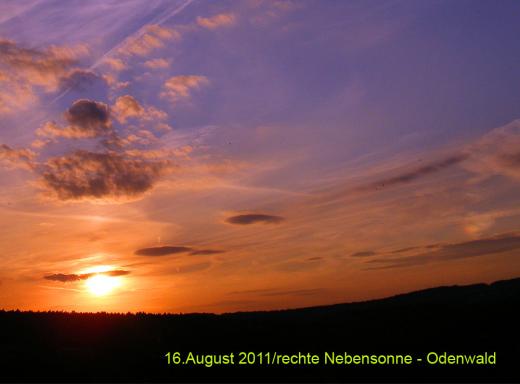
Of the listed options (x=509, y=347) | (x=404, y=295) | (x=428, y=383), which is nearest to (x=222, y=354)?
(x=428, y=383)

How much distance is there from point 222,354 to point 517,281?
51.2m

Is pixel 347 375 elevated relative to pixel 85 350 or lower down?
lower down

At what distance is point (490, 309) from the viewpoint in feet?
139

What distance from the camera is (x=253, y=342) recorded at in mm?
32188

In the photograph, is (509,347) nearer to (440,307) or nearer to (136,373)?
(440,307)

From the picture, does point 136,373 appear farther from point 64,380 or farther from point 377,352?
point 377,352

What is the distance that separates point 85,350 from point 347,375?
47.4 feet

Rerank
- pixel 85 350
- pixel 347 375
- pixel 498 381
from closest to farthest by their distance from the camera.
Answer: pixel 498 381
pixel 347 375
pixel 85 350

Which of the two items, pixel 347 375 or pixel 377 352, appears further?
pixel 377 352

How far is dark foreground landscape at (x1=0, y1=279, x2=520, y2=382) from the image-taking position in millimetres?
25562

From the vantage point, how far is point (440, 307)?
45250 millimetres

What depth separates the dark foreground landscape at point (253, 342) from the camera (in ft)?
83.9

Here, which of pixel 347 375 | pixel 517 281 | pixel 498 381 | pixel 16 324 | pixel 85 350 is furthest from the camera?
pixel 517 281

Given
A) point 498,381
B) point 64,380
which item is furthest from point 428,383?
point 64,380
